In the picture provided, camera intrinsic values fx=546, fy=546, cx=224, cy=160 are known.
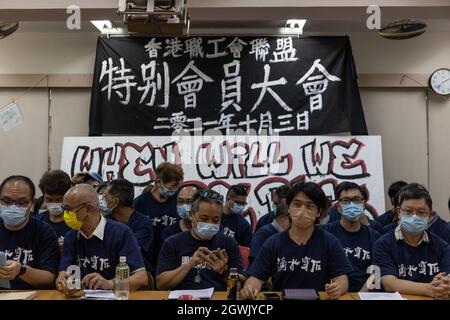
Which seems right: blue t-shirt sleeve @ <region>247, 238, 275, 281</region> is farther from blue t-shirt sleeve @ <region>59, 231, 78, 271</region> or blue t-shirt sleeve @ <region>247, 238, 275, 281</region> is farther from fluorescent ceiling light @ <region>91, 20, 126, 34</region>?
fluorescent ceiling light @ <region>91, 20, 126, 34</region>

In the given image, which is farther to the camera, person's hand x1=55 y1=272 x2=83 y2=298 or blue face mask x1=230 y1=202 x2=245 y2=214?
blue face mask x1=230 y1=202 x2=245 y2=214

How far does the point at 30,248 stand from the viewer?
296 centimetres

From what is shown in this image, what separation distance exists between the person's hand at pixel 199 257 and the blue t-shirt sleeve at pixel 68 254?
2.04ft

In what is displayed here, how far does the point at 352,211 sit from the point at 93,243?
1638mm

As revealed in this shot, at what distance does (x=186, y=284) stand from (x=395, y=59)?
4.34 metres

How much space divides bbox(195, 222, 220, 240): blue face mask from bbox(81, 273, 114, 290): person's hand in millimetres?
561

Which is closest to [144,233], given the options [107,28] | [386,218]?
[386,218]

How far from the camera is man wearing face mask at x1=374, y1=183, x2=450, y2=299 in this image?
2896mm

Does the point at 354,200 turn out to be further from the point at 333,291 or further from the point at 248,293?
the point at 248,293

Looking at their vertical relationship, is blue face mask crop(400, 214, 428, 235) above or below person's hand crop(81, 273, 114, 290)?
above

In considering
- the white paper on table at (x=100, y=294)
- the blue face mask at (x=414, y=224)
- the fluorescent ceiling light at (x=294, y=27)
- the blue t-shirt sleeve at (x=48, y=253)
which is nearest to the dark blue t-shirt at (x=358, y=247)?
the blue face mask at (x=414, y=224)

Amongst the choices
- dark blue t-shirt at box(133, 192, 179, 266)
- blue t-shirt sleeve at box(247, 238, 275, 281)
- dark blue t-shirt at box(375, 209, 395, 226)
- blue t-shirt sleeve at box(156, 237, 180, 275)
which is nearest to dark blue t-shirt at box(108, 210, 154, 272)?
dark blue t-shirt at box(133, 192, 179, 266)

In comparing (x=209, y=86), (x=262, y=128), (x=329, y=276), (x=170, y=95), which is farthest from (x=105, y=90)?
(x=329, y=276)

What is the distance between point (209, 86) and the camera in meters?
6.05
